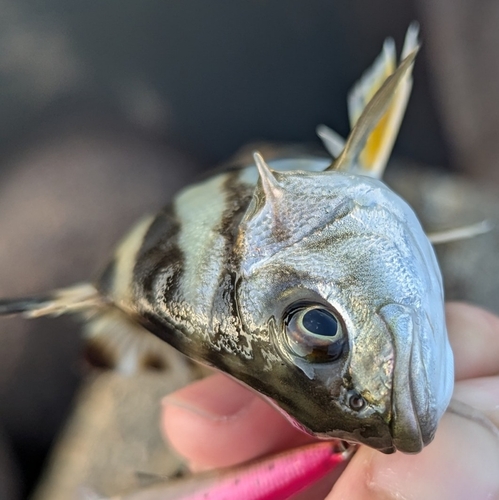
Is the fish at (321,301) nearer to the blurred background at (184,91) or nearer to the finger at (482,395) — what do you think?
the finger at (482,395)

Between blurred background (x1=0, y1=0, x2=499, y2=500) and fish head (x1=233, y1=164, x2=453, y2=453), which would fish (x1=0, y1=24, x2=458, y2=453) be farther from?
blurred background (x1=0, y1=0, x2=499, y2=500)

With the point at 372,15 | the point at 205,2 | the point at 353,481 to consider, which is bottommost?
the point at 353,481

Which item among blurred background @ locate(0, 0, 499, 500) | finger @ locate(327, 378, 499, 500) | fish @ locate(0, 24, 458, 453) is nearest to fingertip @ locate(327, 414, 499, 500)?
finger @ locate(327, 378, 499, 500)

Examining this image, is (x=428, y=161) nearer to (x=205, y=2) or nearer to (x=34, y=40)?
(x=205, y=2)

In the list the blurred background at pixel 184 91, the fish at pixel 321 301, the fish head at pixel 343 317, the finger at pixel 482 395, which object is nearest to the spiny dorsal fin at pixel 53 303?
the fish at pixel 321 301

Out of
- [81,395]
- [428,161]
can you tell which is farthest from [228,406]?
[428,161]

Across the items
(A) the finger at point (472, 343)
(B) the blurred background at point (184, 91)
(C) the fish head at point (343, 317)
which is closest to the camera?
(C) the fish head at point (343, 317)
